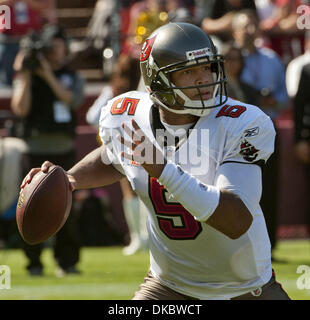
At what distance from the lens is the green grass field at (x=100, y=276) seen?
6.26 metres

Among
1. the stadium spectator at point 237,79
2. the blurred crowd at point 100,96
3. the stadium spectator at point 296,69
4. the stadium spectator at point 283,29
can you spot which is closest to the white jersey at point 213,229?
the blurred crowd at point 100,96

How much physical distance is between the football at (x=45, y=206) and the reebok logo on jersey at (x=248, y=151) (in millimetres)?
792

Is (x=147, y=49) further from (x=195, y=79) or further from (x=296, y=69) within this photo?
(x=296, y=69)

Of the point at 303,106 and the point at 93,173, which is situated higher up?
the point at 93,173

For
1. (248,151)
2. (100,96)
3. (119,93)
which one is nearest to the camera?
(248,151)

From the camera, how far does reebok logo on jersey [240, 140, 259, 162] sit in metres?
3.53

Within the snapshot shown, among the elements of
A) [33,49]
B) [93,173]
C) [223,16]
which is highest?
[93,173]

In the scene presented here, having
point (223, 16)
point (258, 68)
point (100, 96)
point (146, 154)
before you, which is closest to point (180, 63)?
point (146, 154)

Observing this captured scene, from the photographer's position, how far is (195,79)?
3754 millimetres

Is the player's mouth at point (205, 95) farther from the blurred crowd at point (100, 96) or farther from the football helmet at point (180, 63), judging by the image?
the blurred crowd at point (100, 96)

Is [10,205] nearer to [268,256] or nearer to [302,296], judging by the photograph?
[302,296]

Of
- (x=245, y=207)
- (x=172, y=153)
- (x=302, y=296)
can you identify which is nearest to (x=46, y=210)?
(x=172, y=153)

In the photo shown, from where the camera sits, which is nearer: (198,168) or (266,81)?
(198,168)

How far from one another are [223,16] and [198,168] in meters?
6.37
